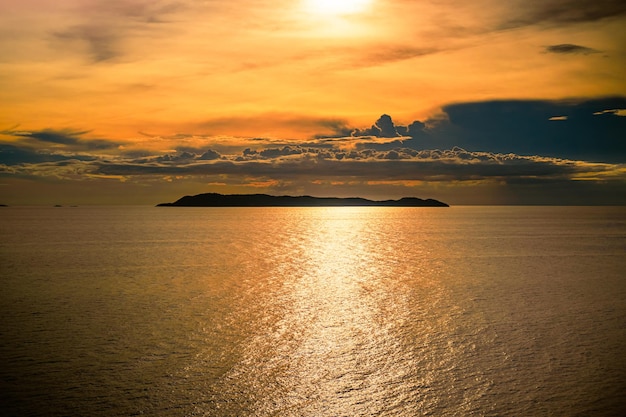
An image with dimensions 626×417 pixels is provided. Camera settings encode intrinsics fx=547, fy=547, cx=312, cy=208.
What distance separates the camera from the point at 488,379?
22.2m

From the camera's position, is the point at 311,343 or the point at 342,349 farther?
the point at 311,343

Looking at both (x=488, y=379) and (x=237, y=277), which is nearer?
(x=488, y=379)

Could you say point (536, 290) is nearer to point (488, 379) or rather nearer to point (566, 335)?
point (566, 335)

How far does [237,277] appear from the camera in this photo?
52719 millimetres

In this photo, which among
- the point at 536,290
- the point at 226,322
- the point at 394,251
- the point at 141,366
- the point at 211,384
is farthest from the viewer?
the point at 394,251

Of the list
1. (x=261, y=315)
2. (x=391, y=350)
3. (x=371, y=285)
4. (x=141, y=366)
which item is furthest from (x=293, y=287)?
(x=141, y=366)

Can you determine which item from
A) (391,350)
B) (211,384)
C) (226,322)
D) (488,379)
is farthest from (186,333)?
(488,379)

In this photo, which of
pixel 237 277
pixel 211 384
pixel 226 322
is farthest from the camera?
pixel 237 277

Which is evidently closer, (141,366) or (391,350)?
(141,366)

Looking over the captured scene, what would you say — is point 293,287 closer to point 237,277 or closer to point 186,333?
point 237,277

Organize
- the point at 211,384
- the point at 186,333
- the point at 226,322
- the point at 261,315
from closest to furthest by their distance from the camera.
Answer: the point at 211,384 < the point at 186,333 < the point at 226,322 < the point at 261,315

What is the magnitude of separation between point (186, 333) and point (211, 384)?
867 centimetres

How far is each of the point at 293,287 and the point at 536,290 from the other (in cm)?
2017

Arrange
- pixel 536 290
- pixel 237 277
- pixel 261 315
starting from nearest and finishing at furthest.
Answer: pixel 261 315, pixel 536 290, pixel 237 277
